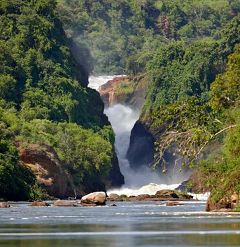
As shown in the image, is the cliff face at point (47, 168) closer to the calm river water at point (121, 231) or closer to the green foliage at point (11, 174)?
the green foliage at point (11, 174)

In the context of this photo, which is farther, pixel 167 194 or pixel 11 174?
pixel 167 194

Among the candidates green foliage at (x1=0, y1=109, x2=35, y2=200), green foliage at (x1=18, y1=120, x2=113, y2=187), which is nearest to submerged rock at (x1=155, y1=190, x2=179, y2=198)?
green foliage at (x1=0, y1=109, x2=35, y2=200)

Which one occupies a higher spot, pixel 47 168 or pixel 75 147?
pixel 75 147

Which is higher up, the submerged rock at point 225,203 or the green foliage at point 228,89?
the green foliage at point 228,89

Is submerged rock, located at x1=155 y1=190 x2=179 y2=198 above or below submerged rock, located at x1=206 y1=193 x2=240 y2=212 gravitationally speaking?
above

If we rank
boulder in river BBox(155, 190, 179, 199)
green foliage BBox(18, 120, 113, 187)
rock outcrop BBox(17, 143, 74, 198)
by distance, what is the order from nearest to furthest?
boulder in river BBox(155, 190, 179, 199)
rock outcrop BBox(17, 143, 74, 198)
green foliage BBox(18, 120, 113, 187)

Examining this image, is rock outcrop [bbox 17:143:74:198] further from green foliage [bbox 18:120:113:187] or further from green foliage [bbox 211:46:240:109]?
green foliage [bbox 211:46:240:109]

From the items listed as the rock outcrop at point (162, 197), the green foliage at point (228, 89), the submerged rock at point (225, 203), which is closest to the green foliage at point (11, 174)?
the rock outcrop at point (162, 197)

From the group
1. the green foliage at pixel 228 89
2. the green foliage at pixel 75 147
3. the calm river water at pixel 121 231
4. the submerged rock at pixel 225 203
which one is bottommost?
the calm river water at pixel 121 231

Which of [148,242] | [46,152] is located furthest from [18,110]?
[148,242]

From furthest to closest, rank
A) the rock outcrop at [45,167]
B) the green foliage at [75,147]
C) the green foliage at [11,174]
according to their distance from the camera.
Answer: the green foliage at [75,147] < the rock outcrop at [45,167] < the green foliage at [11,174]

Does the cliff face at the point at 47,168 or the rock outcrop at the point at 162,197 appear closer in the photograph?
the rock outcrop at the point at 162,197

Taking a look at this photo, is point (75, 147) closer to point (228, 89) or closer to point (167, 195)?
point (167, 195)

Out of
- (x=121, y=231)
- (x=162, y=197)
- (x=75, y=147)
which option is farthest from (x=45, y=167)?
(x=121, y=231)
